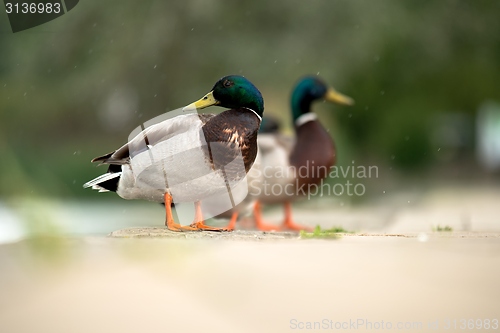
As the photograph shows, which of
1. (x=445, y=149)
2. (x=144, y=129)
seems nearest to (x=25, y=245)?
(x=144, y=129)

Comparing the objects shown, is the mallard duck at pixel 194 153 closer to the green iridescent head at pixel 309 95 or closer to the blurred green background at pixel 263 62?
the green iridescent head at pixel 309 95

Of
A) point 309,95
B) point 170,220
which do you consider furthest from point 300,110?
point 170,220

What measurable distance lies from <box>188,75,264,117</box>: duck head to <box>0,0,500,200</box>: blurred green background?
18.9 feet

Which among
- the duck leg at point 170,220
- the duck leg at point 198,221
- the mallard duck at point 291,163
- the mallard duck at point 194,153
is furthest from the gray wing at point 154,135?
the mallard duck at point 291,163

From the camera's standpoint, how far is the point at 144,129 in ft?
7.40

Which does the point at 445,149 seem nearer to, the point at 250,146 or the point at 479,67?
the point at 479,67

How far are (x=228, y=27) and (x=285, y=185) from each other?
519 centimetres

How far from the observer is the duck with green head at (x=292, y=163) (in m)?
4.11

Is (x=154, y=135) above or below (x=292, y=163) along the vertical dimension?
above

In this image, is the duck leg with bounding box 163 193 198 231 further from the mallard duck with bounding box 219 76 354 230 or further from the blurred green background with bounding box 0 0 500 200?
the blurred green background with bounding box 0 0 500 200

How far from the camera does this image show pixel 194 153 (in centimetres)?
207

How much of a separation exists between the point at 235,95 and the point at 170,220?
0.49m

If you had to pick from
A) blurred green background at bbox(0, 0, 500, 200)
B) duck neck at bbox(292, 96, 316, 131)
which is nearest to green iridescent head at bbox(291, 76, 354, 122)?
duck neck at bbox(292, 96, 316, 131)

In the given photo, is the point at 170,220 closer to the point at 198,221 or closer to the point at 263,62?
the point at 198,221
